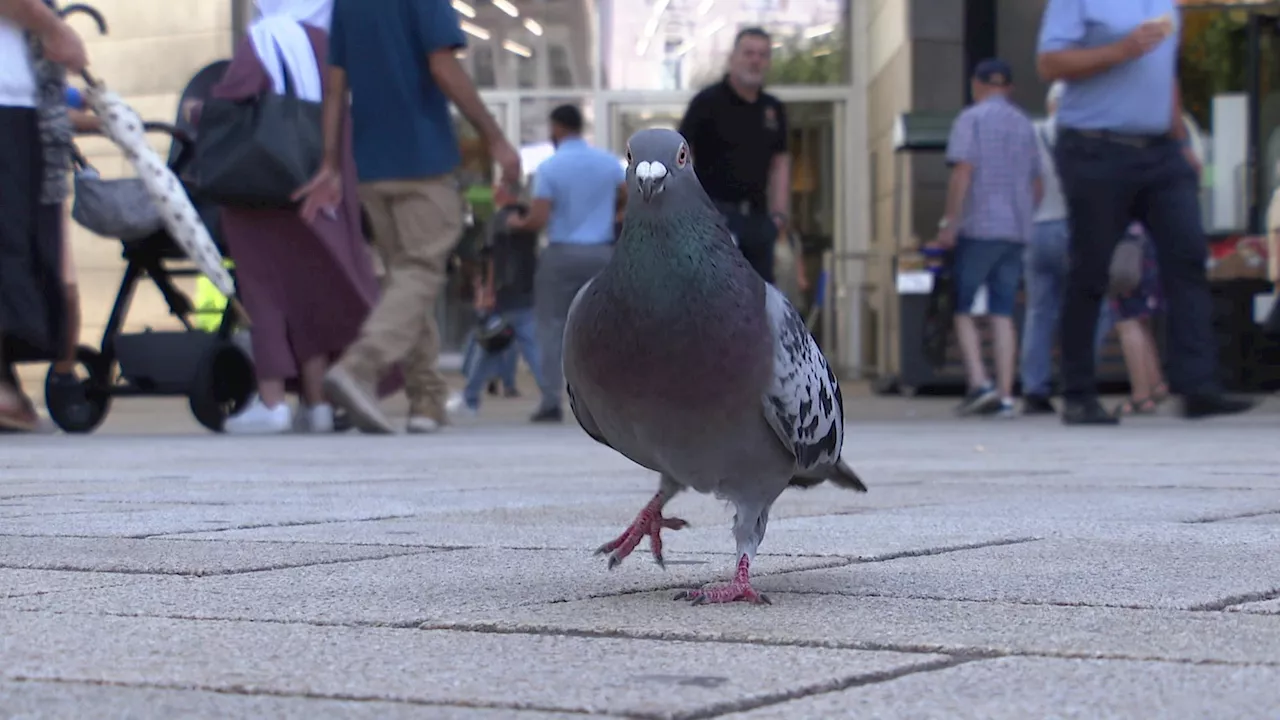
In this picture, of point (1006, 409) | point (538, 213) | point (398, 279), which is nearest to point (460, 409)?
point (538, 213)

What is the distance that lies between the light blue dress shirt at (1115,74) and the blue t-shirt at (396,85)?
2.37 meters

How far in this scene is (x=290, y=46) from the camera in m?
7.87

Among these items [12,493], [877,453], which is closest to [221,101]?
[877,453]

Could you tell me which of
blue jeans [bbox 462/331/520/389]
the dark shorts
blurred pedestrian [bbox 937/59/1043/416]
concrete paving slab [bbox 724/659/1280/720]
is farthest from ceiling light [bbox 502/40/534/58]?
concrete paving slab [bbox 724/659/1280/720]

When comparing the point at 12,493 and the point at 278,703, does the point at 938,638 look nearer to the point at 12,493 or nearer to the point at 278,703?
the point at 278,703

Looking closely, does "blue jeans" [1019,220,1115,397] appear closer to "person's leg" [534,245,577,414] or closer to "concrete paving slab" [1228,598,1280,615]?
"person's leg" [534,245,577,414]

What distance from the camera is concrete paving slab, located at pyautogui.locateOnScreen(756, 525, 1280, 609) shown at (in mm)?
2547

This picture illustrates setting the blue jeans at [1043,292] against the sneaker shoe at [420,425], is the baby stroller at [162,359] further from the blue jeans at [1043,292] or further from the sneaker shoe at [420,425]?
the blue jeans at [1043,292]

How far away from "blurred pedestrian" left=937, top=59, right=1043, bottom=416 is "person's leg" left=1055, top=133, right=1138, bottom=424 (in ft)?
6.51

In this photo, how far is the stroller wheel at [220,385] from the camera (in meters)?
8.33

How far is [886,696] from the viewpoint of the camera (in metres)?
1.74

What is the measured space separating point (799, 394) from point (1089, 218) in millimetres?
5121

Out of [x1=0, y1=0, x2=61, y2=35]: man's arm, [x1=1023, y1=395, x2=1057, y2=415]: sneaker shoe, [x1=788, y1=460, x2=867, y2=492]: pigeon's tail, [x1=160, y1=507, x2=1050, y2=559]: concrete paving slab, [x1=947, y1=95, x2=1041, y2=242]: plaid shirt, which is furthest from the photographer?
[x1=1023, y1=395, x2=1057, y2=415]: sneaker shoe

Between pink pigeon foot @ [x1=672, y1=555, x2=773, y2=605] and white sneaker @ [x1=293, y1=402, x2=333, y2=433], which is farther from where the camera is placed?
white sneaker @ [x1=293, y1=402, x2=333, y2=433]
